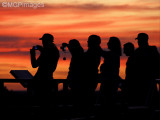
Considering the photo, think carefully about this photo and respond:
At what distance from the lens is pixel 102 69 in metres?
13.5

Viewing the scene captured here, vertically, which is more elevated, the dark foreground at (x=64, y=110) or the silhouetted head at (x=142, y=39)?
the silhouetted head at (x=142, y=39)

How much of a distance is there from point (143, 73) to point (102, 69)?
1.41 metres

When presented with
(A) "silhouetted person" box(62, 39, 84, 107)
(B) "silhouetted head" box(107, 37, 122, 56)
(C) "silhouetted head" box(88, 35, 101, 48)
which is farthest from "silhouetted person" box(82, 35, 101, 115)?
(B) "silhouetted head" box(107, 37, 122, 56)

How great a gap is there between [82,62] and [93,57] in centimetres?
32

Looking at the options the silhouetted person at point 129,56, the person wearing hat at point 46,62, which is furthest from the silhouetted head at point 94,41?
the person wearing hat at point 46,62

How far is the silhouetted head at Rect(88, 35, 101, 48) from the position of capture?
13.3 meters

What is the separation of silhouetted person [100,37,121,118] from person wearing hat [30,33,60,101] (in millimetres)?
1958

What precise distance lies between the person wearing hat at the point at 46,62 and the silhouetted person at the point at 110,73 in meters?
1.96

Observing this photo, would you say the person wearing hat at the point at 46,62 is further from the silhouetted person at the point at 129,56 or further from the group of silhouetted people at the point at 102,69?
the silhouetted person at the point at 129,56

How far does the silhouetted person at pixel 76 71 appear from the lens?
1349 centimetres

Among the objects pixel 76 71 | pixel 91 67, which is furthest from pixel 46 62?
pixel 91 67

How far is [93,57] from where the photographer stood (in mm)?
13375

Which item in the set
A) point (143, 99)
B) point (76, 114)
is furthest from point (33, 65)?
point (143, 99)

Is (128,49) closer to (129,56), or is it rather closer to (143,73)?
(129,56)
